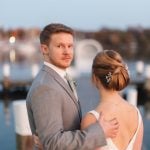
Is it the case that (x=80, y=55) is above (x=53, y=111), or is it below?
below

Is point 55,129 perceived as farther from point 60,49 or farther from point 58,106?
point 60,49

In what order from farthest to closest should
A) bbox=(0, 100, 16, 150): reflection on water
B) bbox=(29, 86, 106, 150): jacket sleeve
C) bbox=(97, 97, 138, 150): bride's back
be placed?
bbox=(0, 100, 16, 150): reflection on water, bbox=(97, 97, 138, 150): bride's back, bbox=(29, 86, 106, 150): jacket sleeve

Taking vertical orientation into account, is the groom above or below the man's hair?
below

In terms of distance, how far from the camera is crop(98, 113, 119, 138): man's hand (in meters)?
1.38

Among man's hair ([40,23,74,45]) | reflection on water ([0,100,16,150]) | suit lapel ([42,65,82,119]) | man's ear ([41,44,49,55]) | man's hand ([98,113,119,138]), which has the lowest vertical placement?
reflection on water ([0,100,16,150])

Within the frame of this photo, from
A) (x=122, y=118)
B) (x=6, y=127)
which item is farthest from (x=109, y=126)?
(x=6, y=127)

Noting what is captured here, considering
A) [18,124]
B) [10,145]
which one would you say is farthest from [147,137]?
[18,124]

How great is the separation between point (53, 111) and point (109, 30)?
60302 mm

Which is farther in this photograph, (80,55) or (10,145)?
(80,55)

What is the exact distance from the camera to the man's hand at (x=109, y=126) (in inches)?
54.3

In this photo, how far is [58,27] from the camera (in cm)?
144

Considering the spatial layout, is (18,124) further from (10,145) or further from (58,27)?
(10,145)

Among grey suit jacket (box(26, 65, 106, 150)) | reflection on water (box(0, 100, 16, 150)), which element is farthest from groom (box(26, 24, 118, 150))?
reflection on water (box(0, 100, 16, 150))

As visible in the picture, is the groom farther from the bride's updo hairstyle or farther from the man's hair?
the bride's updo hairstyle
